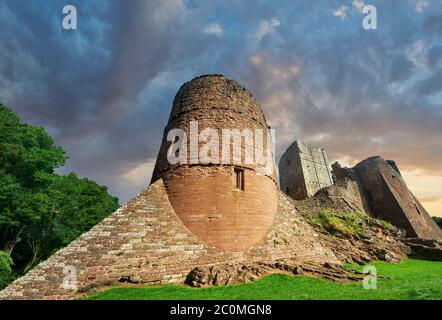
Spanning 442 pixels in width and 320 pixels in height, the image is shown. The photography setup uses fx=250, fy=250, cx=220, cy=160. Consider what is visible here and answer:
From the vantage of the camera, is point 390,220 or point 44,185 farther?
point 390,220

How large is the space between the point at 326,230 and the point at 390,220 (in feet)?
41.9

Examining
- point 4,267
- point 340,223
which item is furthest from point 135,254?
point 340,223

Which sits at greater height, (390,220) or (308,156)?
(308,156)

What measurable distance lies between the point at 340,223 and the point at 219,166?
1220 cm

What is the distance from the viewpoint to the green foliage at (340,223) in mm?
17266

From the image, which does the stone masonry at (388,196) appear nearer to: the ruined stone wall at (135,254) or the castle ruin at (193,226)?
the castle ruin at (193,226)

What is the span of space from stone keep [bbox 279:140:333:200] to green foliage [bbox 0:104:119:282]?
22.3 meters

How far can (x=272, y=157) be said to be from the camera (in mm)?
13359

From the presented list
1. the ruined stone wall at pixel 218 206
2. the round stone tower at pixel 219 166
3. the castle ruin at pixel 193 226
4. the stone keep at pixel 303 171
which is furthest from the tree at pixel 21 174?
the stone keep at pixel 303 171

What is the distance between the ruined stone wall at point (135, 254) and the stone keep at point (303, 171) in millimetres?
19021

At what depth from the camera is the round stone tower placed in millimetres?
9750

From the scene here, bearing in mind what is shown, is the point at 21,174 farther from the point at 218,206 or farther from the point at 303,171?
the point at 303,171
